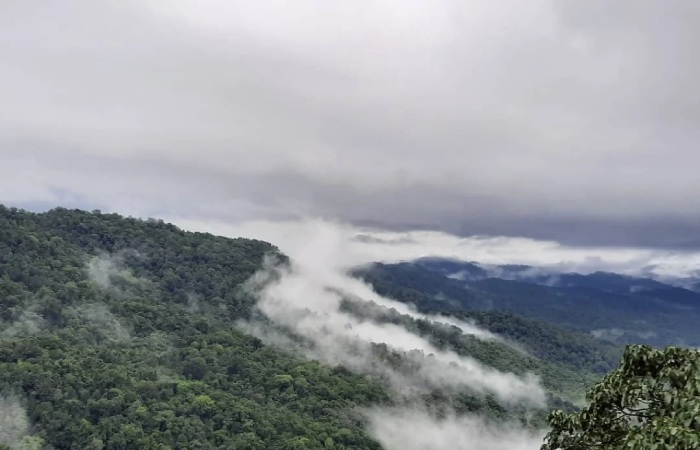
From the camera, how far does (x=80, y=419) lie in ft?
258

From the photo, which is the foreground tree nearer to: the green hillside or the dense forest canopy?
the dense forest canopy

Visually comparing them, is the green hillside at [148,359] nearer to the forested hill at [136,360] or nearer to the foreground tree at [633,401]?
the forested hill at [136,360]

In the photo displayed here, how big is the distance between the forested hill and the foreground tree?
73.5 metres

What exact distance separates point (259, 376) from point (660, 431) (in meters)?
107

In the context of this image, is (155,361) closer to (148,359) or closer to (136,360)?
(148,359)

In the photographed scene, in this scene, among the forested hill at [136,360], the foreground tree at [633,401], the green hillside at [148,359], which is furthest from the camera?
the green hillside at [148,359]

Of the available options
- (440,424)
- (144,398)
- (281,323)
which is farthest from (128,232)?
(440,424)

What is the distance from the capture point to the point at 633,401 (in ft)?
37.3

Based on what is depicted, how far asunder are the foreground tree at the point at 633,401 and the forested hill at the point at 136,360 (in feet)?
241

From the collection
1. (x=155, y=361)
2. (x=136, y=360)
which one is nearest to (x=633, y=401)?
(x=155, y=361)

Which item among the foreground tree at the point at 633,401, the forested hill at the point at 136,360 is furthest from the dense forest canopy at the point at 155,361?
the foreground tree at the point at 633,401

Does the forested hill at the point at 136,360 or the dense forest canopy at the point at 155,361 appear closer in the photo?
the forested hill at the point at 136,360

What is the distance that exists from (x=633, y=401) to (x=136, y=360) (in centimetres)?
10467

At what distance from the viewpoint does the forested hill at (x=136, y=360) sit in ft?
262
